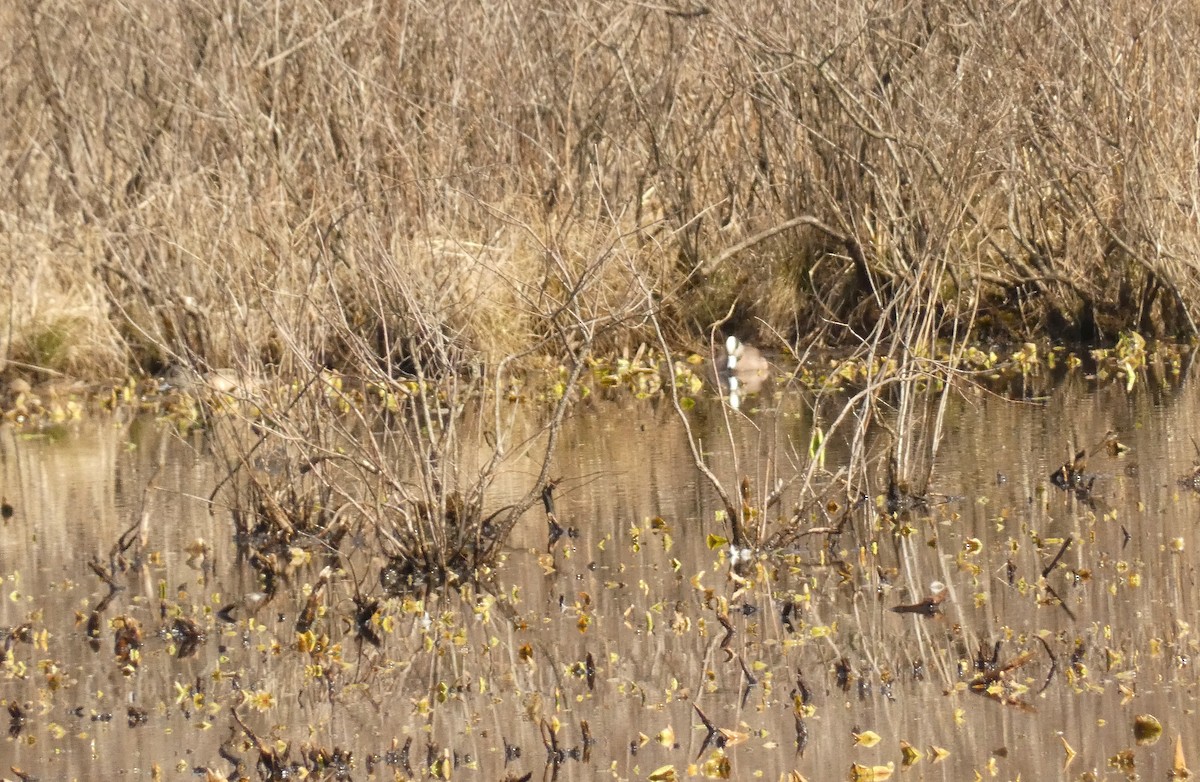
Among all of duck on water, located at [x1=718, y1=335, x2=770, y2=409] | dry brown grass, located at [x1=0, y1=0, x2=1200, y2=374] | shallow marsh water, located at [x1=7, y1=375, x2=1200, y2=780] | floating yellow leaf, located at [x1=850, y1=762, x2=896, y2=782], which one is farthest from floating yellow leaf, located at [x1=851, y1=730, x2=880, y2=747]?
duck on water, located at [x1=718, y1=335, x2=770, y2=409]

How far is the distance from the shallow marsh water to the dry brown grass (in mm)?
4157

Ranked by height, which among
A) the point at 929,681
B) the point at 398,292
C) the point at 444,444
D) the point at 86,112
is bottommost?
the point at 929,681

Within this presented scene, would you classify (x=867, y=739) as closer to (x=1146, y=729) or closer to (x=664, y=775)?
(x=664, y=775)

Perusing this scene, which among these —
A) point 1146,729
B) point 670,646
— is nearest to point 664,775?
point 1146,729

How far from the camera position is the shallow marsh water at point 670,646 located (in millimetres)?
5465

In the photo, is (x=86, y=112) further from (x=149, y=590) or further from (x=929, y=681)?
(x=929, y=681)

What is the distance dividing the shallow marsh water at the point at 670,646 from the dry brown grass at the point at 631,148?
4157 millimetres

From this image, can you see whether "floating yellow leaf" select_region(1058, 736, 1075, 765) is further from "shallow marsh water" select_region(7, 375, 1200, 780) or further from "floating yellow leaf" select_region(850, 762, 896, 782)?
"floating yellow leaf" select_region(850, 762, 896, 782)

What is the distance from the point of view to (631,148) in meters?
16.2

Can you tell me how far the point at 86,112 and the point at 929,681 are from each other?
1182 centimetres

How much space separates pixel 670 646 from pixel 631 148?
9.96 m

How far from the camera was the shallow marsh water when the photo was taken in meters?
5.46

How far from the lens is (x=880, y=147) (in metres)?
15.0

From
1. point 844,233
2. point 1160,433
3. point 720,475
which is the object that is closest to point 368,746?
point 720,475
